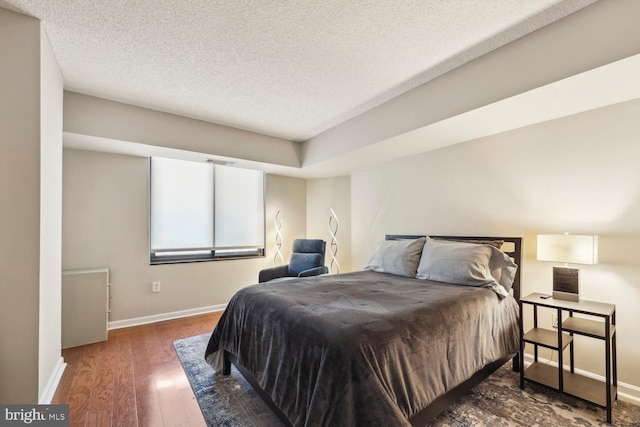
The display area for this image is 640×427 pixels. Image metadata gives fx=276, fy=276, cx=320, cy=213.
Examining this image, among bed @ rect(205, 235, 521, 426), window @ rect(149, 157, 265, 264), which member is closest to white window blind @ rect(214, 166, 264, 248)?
window @ rect(149, 157, 265, 264)

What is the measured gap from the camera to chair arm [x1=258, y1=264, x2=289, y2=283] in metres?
3.88

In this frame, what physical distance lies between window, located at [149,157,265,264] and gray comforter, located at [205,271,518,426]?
6.92ft

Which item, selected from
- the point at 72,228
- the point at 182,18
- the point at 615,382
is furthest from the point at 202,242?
the point at 615,382

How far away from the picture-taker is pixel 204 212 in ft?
13.9

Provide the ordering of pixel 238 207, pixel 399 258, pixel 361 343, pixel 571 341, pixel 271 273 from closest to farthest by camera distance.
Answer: pixel 361 343 < pixel 571 341 < pixel 399 258 < pixel 271 273 < pixel 238 207

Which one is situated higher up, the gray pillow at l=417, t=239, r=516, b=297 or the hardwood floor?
the gray pillow at l=417, t=239, r=516, b=297

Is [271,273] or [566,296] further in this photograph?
[271,273]

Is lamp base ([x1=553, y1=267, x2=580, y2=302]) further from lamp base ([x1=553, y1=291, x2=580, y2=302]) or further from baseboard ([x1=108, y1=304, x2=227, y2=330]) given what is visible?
baseboard ([x1=108, y1=304, x2=227, y2=330])

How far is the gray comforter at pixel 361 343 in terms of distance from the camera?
1271 millimetres

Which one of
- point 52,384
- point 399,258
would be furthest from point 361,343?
point 52,384

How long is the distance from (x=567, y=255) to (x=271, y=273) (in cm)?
324

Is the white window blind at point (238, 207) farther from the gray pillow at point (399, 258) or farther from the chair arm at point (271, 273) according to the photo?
the gray pillow at point (399, 258)

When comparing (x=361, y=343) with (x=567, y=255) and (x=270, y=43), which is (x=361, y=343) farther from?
(x=270, y=43)

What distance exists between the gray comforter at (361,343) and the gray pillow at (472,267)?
12 centimetres
